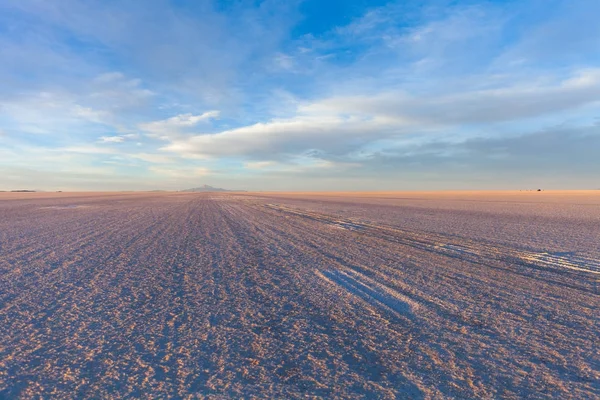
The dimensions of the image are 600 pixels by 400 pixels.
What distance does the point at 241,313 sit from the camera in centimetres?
478

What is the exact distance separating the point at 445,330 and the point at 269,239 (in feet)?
25.3

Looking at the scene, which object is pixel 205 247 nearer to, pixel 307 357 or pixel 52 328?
pixel 52 328

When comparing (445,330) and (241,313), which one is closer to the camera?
(445,330)

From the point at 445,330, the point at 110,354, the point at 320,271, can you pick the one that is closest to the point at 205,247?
the point at 320,271

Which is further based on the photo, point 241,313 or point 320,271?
point 320,271

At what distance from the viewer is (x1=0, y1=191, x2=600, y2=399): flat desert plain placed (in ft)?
10.1

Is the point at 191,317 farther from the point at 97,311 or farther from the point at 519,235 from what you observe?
the point at 519,235

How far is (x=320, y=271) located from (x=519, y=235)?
8915mm

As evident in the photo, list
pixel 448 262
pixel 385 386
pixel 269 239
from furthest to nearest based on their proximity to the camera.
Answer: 1. pixel 269 239
2. pixel 448 262
3. pixel 385 386

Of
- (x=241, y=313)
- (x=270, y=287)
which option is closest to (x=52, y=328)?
(x=241, y=313)

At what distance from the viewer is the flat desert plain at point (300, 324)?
10.1 feet

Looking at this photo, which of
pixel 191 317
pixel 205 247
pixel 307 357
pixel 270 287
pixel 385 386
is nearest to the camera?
pixel 385 386

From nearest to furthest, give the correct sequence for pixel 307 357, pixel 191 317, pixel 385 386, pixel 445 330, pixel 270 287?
pixel 385 386, pixel 307 357, pixel 445 330, pixel 191 317, pixel 270 287

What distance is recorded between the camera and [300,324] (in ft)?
14.4
